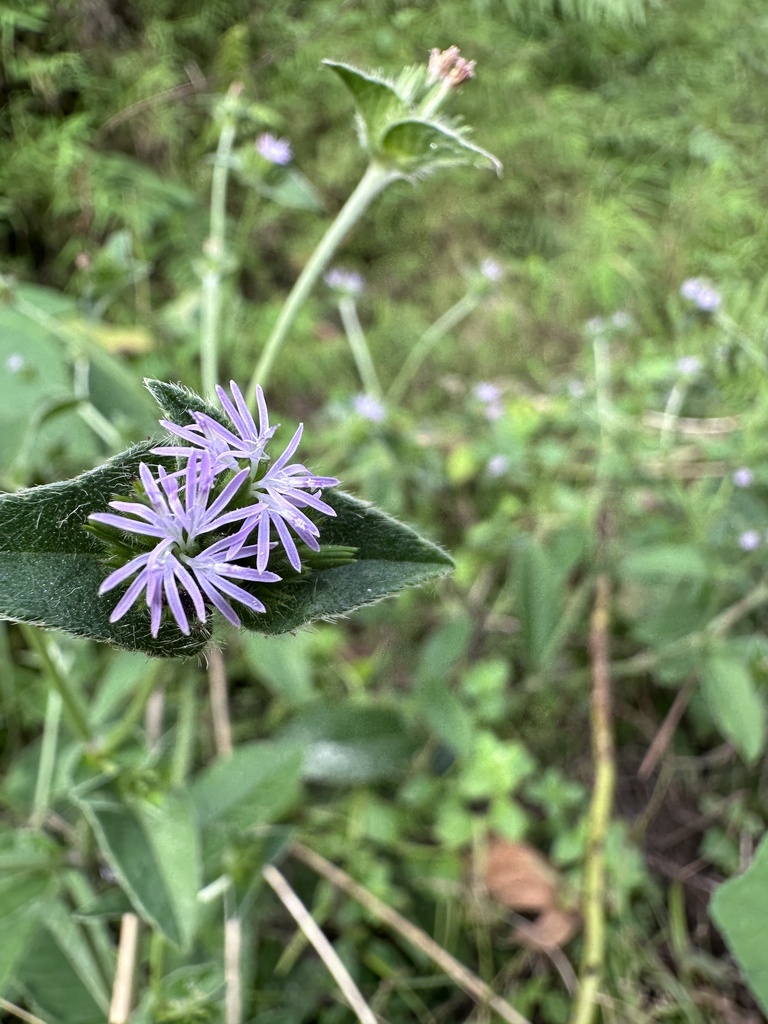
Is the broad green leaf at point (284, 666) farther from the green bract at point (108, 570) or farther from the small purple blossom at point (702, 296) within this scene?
the small purple blossom at point (702, 296)

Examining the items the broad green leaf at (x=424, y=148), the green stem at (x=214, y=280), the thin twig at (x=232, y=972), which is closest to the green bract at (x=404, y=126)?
the broad green leaf at (x=424, y=148)

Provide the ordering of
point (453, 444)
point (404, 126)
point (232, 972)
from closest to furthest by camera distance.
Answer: point (404, 126) → point (232, 972) → point (453, 444)

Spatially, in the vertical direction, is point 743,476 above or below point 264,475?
below

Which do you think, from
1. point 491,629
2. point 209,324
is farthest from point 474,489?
point 209,324

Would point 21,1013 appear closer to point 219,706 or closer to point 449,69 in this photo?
point 219,706

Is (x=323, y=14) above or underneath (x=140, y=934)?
above

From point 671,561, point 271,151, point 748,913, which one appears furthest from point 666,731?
point 271,151

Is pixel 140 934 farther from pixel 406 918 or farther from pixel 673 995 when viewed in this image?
pixel 673 995

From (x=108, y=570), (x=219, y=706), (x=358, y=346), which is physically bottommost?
(x=219, y=706)
